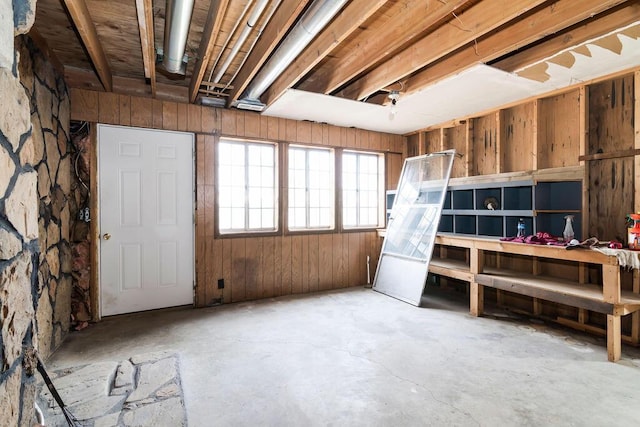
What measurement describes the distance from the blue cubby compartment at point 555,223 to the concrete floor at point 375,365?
1007mm

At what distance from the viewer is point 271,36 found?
2461 millimetres

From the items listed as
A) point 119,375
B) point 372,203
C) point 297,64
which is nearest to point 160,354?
point 119,375

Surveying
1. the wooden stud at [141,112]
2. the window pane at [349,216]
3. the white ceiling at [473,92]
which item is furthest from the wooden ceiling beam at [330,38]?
the window pane at [349,216]

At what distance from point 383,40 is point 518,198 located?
238 cm

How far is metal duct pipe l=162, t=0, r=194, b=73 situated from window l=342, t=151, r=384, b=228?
282cm

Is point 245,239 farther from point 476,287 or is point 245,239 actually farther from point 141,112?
point 476,287

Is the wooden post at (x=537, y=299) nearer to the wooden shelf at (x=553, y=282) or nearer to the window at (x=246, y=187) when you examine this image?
the wooden shelf at (x=553, y=282)

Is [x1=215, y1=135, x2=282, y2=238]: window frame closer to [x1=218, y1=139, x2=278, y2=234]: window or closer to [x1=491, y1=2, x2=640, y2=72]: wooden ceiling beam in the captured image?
[x1=218, y1=139, x2=278, y2=234]: window

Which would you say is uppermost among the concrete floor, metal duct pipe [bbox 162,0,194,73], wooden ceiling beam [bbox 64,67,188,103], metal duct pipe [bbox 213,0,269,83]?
wooden ceiling beam [bbox 64,67,188,103]

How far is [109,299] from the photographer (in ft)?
11.7

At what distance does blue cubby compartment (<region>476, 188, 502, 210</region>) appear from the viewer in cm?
378

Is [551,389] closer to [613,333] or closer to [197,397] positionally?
[613,333]

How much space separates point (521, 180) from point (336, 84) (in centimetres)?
216

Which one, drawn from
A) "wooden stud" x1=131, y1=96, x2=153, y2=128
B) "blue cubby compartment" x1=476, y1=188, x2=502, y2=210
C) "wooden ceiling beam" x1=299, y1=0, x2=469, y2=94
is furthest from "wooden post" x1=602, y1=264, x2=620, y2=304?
"wooden stud" x1=131, y1=96, x2=153, y2=128
